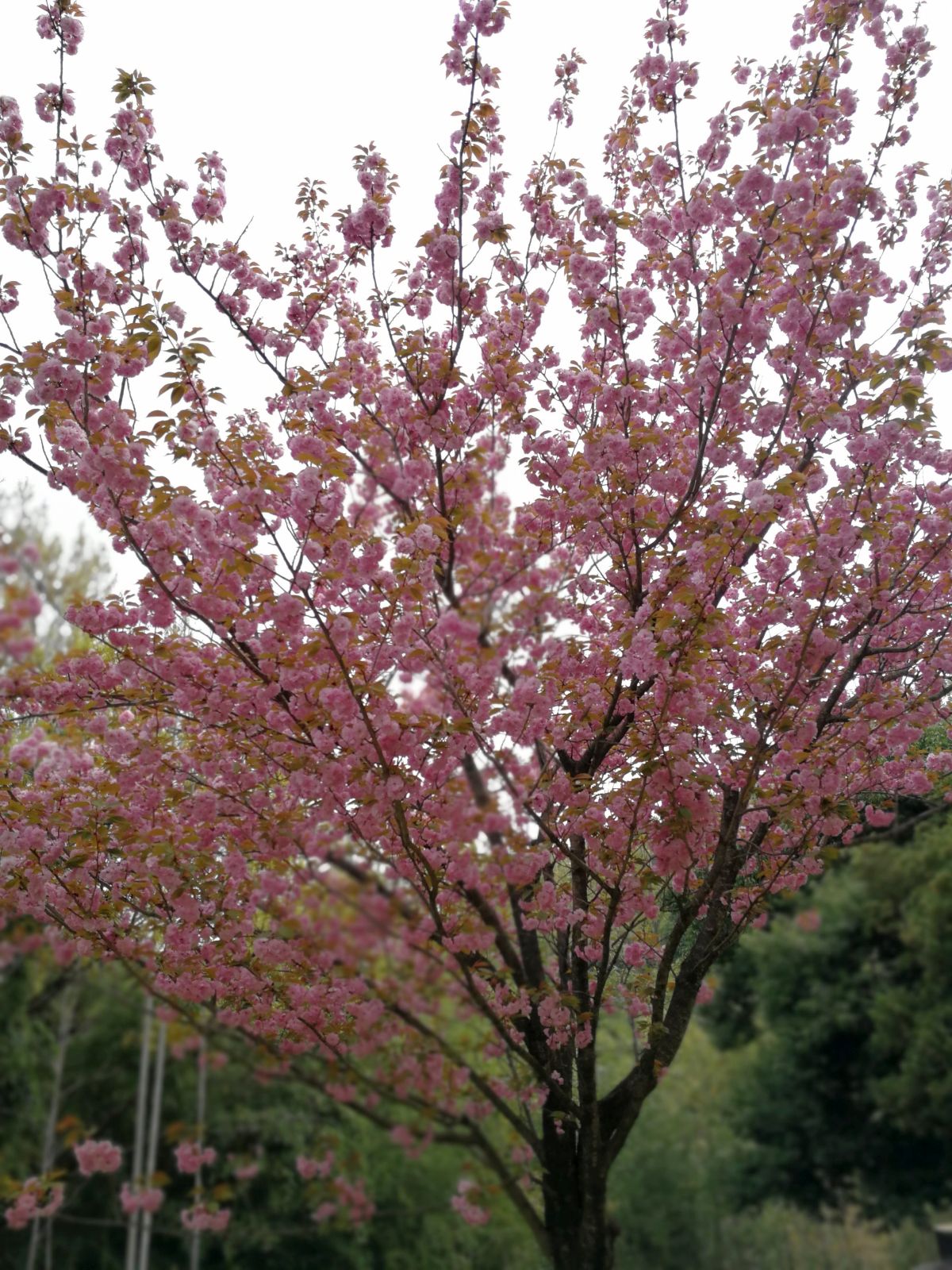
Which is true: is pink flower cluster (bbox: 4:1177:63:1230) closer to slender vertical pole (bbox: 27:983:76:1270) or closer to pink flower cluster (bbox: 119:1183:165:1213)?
pink flower cluster (bbox: 119:1183:165:1213)

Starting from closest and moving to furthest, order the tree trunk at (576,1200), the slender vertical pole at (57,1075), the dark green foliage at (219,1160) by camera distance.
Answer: the tree trunk at (576,1200) → the slender vertical pole at (57,1075) → the dark green foliage at (219,1160)

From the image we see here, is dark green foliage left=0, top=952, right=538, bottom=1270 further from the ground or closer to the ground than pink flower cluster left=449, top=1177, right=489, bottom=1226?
further from the ground

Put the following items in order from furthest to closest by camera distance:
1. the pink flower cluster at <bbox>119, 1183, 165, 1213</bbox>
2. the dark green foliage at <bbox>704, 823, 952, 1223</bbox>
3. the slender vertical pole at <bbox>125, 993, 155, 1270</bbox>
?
the dark green foliage at <bbox>704, 823, 952, 1223</bbox>
the slender vertical pole at <bbox>125, 993, 155, 1270</bbox>
the pink flower cluster at <bbox>119, 1183, 165, 1213</bbox>

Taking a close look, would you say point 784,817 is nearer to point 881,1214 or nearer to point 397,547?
point 397,547

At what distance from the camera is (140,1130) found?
47.5 ft

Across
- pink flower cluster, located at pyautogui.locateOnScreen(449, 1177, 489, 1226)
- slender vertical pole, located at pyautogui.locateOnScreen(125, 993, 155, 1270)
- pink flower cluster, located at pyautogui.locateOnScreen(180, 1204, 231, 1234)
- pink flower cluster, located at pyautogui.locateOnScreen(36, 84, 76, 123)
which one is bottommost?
pink flower cluster, located at pyautogui.locateOnScreen(449, 1177, 489, 1226)

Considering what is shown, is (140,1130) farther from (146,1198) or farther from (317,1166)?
(146,1198)

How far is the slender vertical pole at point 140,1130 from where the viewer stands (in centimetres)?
352

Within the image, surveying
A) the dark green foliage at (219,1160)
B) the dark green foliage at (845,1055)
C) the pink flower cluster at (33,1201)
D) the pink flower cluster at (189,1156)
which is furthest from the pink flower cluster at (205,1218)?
the dark green foliage at (845,1055)

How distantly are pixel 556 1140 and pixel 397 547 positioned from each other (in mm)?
2599

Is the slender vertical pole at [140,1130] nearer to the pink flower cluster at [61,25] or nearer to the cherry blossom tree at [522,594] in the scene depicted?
the cherry blossom tree at [522,594]

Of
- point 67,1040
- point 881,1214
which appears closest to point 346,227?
point 67,1040

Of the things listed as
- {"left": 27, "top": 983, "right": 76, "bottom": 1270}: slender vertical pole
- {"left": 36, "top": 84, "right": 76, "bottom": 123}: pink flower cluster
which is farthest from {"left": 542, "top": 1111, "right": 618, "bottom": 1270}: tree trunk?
{"left": 27, "top": 983, "right": 76, "bottom": 1270}: slender vertical pole

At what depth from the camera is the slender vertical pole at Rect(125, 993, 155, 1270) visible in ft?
11.5
